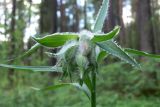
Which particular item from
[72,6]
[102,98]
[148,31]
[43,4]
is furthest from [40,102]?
[72,6]

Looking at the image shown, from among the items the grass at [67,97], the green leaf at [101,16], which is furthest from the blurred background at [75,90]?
the green leaf at [101,16]

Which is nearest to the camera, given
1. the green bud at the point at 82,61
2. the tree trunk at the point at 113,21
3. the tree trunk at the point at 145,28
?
the green bud at the point at 82,61

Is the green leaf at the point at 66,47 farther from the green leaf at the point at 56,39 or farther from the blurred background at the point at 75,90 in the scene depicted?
the blurred background at the point at 75,90

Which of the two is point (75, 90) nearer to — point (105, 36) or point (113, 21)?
point (113, 21)

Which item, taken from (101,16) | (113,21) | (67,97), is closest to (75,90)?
(67,97)

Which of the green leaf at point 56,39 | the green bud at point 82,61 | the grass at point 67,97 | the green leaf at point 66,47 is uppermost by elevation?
the green leaf at point 56,39

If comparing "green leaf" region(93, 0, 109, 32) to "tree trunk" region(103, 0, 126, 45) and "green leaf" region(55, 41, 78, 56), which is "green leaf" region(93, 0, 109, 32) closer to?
"green leaf" region(55, 41, 78, 56)
